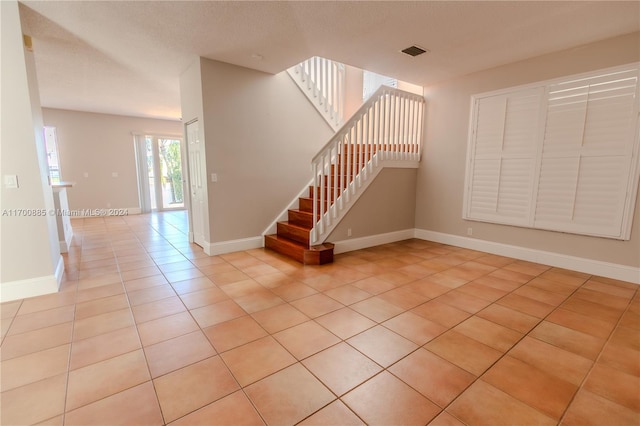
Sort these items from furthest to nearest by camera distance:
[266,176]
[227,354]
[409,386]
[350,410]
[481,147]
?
[266,176]
[481,147]
[227,354]
[409,386]
[350,410]

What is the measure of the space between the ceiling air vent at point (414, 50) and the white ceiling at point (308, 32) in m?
0.10

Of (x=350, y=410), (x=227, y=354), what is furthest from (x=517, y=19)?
(x=227, y=354)

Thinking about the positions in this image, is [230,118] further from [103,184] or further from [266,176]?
[103,184]

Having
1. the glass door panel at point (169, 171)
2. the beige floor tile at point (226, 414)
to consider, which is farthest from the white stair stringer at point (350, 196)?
the glass door panel at point (169, 171)

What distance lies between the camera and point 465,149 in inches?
179

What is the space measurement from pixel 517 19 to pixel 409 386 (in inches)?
134

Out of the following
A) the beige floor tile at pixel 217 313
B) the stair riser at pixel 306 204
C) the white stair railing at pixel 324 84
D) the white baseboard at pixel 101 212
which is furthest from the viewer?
the white baseboard at pixel 101 212

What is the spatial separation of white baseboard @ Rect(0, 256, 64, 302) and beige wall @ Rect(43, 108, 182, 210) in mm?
5760

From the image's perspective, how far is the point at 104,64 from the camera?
409 cm

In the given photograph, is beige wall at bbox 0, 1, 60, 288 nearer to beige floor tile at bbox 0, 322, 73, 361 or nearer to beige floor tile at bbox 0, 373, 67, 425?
beige floor tile at bbox 0, 322, 73, 361

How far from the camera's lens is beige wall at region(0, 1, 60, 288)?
2.56 m

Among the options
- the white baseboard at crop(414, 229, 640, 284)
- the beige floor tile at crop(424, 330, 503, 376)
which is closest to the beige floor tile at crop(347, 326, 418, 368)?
the beige floor tile at crop(424, 330, 503, 376)

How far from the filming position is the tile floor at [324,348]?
4.98ft

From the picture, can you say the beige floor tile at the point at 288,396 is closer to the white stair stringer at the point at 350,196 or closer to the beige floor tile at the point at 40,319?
the beige floor tile at the point at 40,319
